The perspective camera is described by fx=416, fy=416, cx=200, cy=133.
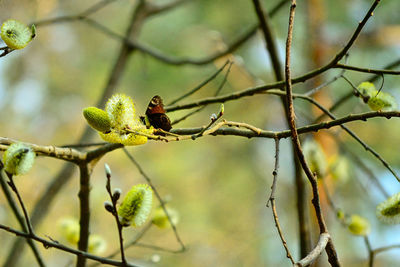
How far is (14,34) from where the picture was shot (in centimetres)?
52

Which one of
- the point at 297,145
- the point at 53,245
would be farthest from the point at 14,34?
the point at 297,145

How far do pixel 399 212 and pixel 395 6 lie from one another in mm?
2854

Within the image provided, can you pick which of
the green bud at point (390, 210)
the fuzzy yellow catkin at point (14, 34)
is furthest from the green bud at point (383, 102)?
the fuzzy yellow catkin at point (14, 34)

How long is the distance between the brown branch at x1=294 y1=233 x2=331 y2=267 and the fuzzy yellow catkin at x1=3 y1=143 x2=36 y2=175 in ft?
1.08

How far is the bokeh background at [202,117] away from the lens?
2967mm

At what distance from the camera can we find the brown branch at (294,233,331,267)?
16.6 inches

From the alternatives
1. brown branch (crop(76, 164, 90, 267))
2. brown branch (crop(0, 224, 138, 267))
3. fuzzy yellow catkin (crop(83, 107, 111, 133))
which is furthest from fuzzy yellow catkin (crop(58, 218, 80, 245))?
fuzzy yellow catkin (crop(83, 107, 111, 133))

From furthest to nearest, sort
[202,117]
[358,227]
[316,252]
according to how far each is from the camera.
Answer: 1. [202,117]
2. [358,227]
3. [316,252]

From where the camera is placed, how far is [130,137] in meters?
0.51

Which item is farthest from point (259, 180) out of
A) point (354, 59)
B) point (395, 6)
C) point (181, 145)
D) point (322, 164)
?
point (322, 164)

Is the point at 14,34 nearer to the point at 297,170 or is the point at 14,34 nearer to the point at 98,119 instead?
the point at 98,119

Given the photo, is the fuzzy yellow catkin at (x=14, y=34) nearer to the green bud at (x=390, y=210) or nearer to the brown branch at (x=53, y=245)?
the brown branch at (x=53, y=245)

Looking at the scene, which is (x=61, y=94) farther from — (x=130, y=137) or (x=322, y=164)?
(x=130, y=137)

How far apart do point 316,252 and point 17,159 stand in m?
0.36
